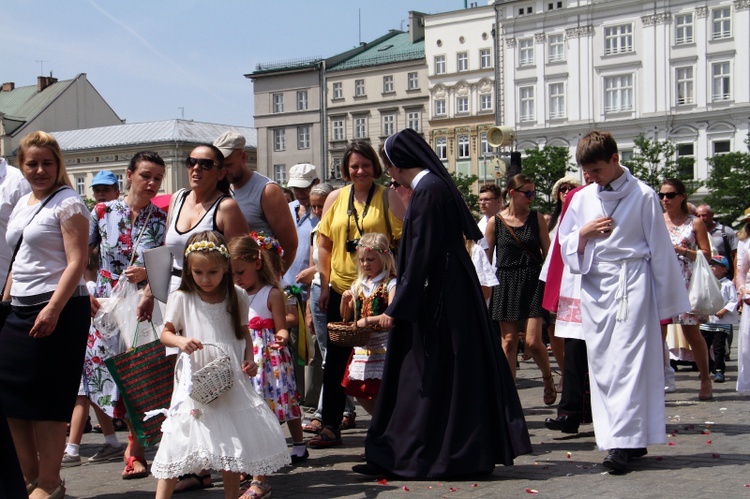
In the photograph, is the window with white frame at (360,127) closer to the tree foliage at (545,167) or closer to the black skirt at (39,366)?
the tree foliage at (545,167)

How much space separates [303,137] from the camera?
94062 mm

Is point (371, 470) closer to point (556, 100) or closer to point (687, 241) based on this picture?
point (687, 241)

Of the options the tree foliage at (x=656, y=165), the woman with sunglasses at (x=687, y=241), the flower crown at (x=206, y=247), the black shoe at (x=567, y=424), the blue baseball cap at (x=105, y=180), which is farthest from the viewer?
the tree foliage at (x=656, y=165)

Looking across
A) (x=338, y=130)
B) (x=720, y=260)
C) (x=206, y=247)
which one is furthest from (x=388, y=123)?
(x=206, y=247)

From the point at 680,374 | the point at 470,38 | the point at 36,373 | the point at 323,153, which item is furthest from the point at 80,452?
the point at 323,153

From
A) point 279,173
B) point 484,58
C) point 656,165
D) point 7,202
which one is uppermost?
point 484,58

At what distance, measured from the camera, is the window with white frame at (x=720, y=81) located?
228ft

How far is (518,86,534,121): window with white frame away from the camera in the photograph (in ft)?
250

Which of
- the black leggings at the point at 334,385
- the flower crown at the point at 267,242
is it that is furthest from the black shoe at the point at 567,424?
the flower crown at the point at 267,242

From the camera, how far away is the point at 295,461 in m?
7.68

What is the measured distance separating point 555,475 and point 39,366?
10.3 feet

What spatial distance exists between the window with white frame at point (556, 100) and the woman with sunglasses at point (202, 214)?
69.3m

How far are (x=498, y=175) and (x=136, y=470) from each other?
45.5 feet

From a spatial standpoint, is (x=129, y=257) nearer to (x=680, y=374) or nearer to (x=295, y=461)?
(x=295, y=461)
